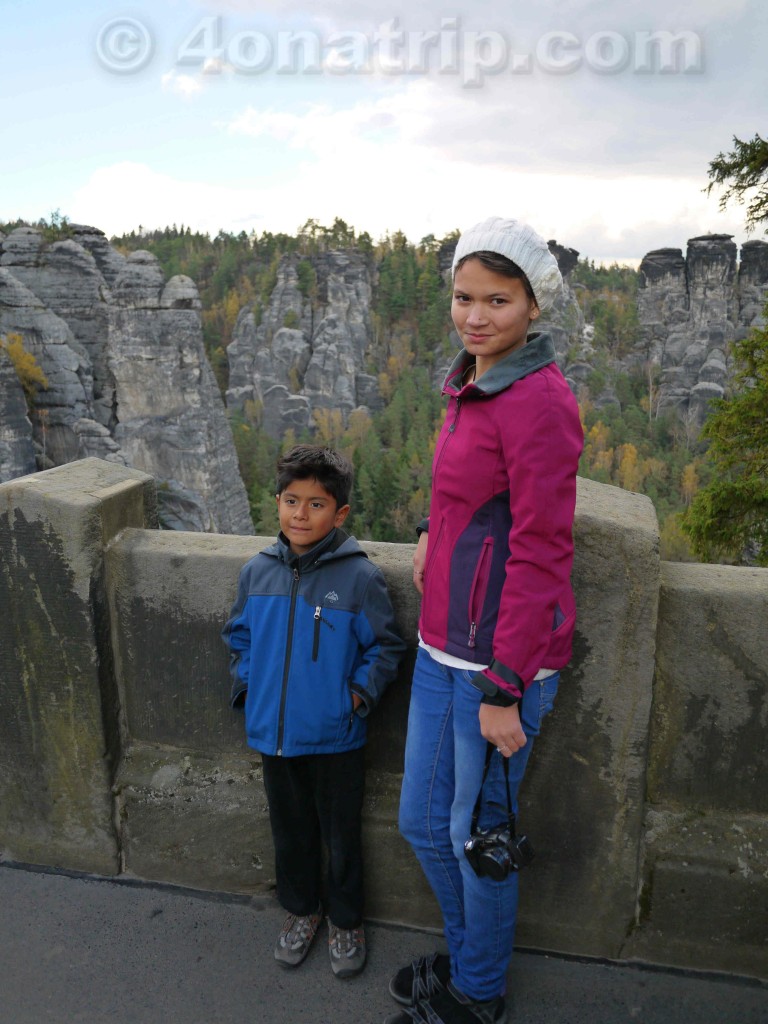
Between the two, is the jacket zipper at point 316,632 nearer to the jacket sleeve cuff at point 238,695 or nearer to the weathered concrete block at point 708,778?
the jacket sleeve cuff at point 238,695

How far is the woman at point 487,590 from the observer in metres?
1.58

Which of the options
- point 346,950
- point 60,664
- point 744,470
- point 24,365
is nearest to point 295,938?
point 346,950

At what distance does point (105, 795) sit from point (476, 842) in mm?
1170

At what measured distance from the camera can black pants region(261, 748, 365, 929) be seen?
84.4 inches

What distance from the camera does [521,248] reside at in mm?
1639

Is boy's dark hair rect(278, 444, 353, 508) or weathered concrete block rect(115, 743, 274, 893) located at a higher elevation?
boy's dark hair rect(278, 444, 353, 508)

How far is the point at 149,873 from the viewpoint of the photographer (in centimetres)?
243

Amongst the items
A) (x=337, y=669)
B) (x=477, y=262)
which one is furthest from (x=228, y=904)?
(x=477, y=262)

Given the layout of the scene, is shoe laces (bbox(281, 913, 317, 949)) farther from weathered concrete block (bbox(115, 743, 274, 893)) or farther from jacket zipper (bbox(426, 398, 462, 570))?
jacket zipper (bbox(426, 398, 462, 570))

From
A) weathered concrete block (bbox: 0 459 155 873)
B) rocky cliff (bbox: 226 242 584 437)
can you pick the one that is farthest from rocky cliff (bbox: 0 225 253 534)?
weathered concrete block (bbox: 0 459 155 873)

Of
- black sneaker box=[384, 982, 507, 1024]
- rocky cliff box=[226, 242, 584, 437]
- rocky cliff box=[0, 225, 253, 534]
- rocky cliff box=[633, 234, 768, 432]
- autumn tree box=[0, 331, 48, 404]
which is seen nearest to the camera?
black sneaker box=[384, 982, 507, 1024]

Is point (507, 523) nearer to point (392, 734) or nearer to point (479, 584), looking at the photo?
point (479, 584)

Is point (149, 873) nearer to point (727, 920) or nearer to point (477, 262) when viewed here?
point (727, 920)

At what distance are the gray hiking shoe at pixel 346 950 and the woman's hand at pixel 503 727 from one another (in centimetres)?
84
